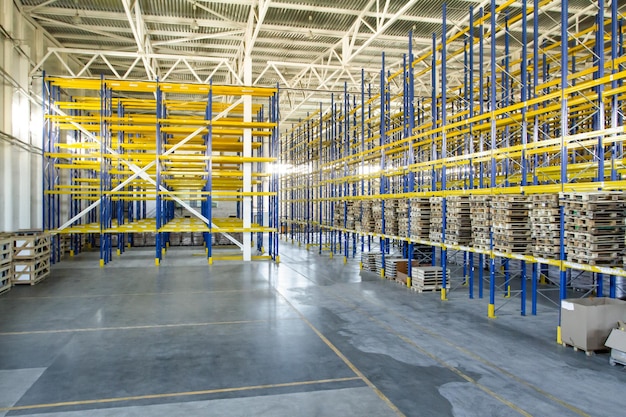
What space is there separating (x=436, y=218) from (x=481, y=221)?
1.69m

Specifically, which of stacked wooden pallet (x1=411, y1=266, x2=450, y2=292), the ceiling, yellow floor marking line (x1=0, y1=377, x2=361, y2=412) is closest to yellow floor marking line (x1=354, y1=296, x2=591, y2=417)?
yellow floor marking line (x1=0, y1=377, x2=361, y2=412)

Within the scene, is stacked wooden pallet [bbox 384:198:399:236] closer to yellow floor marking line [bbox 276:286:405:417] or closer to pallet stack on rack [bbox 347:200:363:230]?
pallet stack on rack [bbox 347:200:363:230]

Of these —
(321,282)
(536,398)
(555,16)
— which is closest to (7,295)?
(321,282)

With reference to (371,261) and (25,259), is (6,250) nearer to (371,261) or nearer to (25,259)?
(25,259)

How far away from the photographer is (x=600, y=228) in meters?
6.58

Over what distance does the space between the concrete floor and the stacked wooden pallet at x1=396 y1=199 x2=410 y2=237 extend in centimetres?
199

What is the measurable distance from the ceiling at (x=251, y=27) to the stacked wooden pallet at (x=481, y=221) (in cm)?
684

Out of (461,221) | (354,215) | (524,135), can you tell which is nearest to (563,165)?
(524,135)

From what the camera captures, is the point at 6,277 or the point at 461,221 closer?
the point at 461,221

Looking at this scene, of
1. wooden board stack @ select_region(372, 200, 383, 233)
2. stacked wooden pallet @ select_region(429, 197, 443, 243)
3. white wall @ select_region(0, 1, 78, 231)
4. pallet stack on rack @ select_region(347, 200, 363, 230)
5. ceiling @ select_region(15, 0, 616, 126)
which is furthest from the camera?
pallet stack on rack @ select_region(347, 200, 363, 230)

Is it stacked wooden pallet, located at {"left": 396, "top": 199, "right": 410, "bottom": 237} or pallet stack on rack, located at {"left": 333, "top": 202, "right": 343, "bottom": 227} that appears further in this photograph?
pallet stack on rack, located at {"left": 333, "top": 202, "right": 343, "bottom": 227}

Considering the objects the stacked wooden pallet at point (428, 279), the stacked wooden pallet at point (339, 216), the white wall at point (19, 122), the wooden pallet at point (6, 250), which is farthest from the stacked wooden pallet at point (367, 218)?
the white wall at point (19, 122)

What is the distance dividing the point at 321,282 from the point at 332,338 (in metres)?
5.38

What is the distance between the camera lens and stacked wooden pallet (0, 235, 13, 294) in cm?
1069
